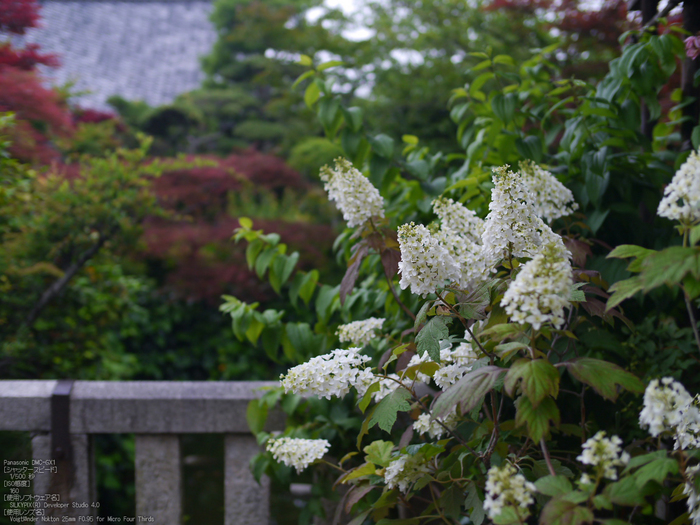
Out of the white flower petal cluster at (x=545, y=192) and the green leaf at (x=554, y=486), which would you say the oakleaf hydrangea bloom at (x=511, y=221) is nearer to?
the white flower petal cluster at (x=545, y=192)

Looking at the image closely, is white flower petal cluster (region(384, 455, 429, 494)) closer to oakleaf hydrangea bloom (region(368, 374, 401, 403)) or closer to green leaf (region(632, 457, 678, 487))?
oakleaf hydrangea bloom (region(368, 374, 401, 403))

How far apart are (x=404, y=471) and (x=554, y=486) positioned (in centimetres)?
40

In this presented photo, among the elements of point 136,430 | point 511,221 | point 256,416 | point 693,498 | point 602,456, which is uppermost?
point 511,221

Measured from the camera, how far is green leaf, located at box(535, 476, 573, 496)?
81cm

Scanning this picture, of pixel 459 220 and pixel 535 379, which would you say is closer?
pixel 535 379

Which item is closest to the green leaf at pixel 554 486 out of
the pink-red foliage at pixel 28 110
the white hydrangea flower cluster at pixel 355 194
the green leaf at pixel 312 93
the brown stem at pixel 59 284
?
the white hydrangea flower cluster at pixel 355 194

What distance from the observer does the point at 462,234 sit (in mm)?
1233

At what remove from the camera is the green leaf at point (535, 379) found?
0.81 m

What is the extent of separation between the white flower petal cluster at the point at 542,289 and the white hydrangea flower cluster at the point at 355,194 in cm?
55

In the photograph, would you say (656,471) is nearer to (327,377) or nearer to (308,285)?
(327,377)

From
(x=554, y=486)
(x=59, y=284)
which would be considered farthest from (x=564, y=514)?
(x=59, y=284)

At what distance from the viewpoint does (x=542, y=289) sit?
0.80 metres

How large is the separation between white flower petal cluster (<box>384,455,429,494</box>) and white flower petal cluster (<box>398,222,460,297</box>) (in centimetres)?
41

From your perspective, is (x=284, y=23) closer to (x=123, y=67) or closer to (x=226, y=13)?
(x=226, y=13)
